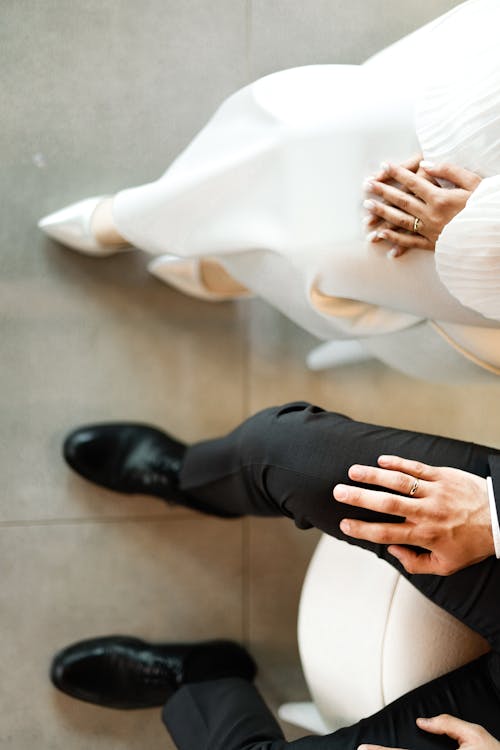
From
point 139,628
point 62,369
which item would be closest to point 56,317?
point 62,369

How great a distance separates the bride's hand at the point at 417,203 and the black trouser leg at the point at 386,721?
0.44m

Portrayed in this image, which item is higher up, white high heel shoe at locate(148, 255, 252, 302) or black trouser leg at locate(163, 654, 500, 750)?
white high heel shoe at locate(148, 255, 252, 302)

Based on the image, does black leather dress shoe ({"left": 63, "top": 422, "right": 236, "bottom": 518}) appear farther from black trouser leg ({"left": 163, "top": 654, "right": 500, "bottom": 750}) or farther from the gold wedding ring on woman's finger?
the gold wedding ring on woman's finger

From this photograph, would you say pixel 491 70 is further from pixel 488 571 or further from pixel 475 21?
pixel 488 571

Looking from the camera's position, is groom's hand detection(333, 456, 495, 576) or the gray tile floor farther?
the gray tile floor

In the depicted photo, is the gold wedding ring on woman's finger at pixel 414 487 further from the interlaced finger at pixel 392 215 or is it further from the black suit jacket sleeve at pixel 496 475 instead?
the interlaced finger at pixel 392 215

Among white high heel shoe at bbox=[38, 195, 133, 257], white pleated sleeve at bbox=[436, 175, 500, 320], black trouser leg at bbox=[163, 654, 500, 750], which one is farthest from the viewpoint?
white high heel shoe at bbox=[38, 195, 133, 257]

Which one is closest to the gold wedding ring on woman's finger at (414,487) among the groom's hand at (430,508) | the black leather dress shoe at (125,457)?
the groom's hand at (430,508)

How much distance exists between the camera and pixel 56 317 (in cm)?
125

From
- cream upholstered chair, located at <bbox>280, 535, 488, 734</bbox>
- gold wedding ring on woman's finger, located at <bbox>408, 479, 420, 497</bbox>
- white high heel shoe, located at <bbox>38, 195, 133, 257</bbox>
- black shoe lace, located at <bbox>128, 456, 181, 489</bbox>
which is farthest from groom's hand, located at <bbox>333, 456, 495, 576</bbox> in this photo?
white high heel shoe, located at <bbox>38, 195, 133, 257</bbox>

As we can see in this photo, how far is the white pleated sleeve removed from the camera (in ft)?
2.28

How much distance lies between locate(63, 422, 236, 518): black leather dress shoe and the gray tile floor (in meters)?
Answer: 0.04

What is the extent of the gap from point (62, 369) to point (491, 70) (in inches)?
31.4

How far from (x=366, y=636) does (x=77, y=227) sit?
28.0 inches
